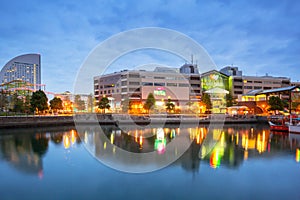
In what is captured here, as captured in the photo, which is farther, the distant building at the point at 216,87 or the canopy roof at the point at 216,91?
the canopy roof at the point at 216,91

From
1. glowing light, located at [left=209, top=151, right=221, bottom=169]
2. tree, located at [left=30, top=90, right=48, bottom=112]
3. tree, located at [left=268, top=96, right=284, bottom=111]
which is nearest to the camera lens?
glowing light, located at [left=209, top=151, right=221, bottom=169]

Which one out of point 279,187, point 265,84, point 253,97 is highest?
point 265,84

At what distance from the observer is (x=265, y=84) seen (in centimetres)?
4934

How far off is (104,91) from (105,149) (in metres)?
36.3

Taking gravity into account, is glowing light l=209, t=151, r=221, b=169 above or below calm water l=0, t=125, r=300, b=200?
above

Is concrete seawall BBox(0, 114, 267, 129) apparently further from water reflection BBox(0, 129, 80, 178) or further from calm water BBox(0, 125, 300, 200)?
calm water BBox(0, 125, 300, 200)

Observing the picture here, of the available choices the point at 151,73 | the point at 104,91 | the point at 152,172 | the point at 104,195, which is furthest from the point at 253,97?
the point at 104,195

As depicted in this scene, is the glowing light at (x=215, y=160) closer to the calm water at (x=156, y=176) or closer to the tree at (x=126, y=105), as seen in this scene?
the calm water at (x=156, y=176)

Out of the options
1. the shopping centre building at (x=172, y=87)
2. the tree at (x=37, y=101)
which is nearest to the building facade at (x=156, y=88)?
the shopping centre building at (x=172, y=87)

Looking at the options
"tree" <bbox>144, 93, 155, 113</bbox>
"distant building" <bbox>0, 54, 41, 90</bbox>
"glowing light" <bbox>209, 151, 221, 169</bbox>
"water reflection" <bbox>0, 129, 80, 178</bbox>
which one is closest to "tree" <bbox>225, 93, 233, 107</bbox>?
"tree" <bbox>144, 93, 155, 113</bbox>

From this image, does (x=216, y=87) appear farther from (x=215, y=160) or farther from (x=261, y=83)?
(x=215, y=160)

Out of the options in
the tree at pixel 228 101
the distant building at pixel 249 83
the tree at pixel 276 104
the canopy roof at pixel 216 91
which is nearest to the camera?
the tree at pixel 276 104

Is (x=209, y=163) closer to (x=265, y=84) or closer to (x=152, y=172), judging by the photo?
(x=152, y=172)

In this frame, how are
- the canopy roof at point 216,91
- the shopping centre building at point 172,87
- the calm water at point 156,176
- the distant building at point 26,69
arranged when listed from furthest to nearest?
the distant building at point 26,69 < the shopping centre building at point 172,87 < the canopy roof at point 216,91 < the calm water at point 156,176
